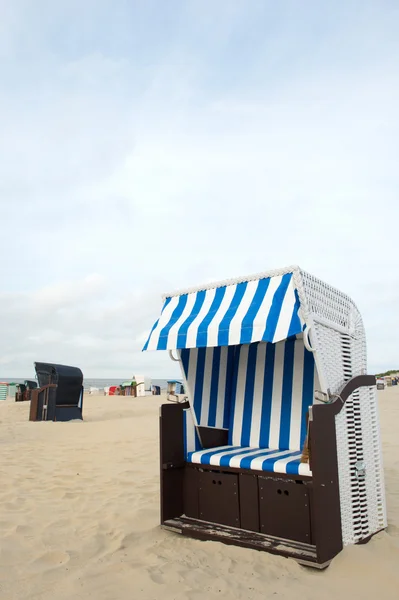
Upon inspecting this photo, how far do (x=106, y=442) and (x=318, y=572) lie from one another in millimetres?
6515

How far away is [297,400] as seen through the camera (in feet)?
13.8

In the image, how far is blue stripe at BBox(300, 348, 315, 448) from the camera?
4.12 meters

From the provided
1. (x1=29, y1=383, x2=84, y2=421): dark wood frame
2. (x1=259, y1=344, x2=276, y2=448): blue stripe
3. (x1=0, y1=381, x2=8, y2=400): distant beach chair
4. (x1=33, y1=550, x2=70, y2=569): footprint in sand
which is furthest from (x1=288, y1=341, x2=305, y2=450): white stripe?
(x1=0, y1=381, x2=8, y2=400): distant beach chair

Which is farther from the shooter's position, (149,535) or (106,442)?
(106,442)

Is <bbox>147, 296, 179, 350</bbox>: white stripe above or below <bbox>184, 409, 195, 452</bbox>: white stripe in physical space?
above

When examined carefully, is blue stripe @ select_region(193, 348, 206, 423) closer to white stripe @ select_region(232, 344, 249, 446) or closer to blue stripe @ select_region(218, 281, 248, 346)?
white stripe @ select_region(232, 344, 249, 446)

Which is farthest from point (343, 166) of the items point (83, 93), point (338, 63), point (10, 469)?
point (10, 469)

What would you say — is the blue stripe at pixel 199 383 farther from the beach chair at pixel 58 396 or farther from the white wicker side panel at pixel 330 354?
the beach chair at pixel 58 396

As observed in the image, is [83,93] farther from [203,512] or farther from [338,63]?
[203,512]

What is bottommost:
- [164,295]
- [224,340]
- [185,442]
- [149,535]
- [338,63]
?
[149,535]

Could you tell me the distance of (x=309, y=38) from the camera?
6.95 m

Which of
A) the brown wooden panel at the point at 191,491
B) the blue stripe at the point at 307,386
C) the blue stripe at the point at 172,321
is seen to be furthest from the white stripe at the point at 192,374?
the blue stripe at the point at 307,386

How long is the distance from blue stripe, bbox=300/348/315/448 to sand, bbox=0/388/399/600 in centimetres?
109

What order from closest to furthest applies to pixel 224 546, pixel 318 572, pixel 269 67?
pixel 318 572
pixel 224 546
pixel 269 67
